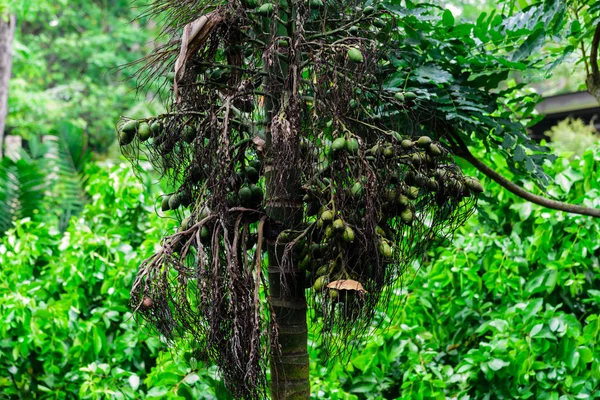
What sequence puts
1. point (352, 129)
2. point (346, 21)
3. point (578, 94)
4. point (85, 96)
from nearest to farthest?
point (352, 129) → point (346, 21) → point (578, 94) → point (85, 96)

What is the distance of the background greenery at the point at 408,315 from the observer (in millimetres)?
3062

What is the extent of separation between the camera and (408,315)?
3465 millimetres

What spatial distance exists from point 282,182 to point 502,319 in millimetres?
1918

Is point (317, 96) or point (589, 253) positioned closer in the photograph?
point (317, 96)

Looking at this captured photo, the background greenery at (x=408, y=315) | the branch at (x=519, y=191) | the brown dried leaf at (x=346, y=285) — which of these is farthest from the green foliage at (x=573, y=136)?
the brown dried leaf at (x=346, y=285)

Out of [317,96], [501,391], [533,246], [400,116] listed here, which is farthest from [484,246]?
[317,96]

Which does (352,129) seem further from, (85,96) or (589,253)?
(85,96)

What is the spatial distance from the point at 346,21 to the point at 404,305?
1.72 m

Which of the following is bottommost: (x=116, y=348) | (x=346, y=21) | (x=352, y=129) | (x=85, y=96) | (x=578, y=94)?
(x=116, y=348)

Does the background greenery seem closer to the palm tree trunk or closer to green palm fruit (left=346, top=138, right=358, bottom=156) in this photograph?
the palm tree trunk

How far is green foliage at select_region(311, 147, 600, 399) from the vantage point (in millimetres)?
3055

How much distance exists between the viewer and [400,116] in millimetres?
2115

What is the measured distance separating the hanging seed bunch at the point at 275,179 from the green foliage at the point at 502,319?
1.18 meters

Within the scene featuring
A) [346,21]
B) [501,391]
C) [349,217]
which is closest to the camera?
[349,217]
